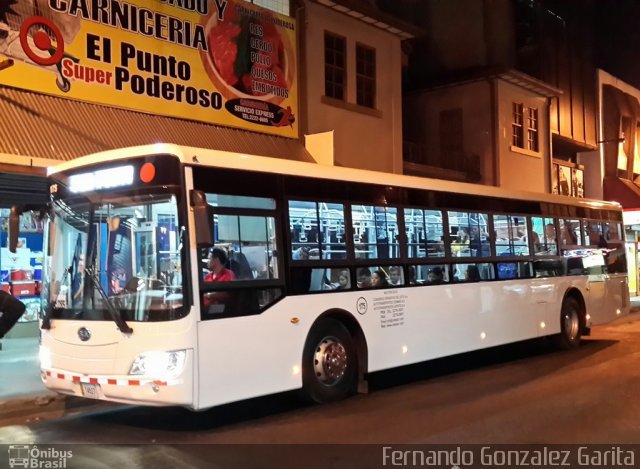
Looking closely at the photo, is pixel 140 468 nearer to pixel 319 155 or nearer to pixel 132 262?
pixel 132 262

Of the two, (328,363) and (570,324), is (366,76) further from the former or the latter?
(328,363)

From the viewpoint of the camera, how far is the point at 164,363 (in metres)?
6.29

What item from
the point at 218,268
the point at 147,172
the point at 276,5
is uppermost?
the point at 276,5

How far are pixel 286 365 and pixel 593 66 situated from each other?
2573 cm

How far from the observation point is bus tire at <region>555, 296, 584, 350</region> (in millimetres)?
12539

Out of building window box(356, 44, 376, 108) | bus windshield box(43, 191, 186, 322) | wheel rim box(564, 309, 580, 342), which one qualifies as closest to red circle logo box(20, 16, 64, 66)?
bus windshield box(43, 191, 186, 322)

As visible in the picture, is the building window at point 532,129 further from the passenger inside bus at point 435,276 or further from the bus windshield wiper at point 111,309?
the bus windshield wiper at point 111,309

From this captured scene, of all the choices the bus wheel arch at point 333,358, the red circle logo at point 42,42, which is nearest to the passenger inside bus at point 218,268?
the bus wheel arch at point 333,358

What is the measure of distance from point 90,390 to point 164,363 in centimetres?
99

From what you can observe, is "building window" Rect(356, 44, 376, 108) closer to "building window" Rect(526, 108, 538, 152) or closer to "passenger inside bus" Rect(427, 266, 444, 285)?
"passenger inside bus" Rect(427, 266, 444, 285)

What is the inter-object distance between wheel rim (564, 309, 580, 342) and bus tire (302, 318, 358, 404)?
6.09 metres

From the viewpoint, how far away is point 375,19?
1697 centimetres

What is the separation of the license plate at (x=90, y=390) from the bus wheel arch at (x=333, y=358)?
2.30 m

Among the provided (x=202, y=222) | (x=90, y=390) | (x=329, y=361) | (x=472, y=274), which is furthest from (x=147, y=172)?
(x=472, y=274)
